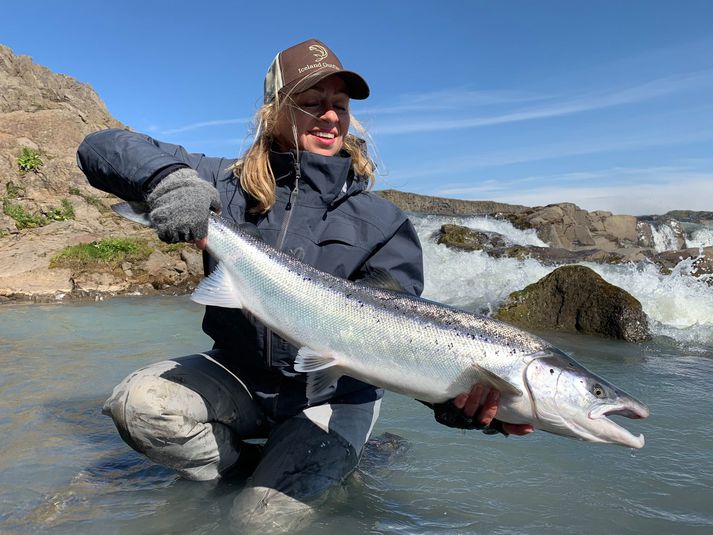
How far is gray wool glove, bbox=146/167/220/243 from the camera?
2961 millimetres

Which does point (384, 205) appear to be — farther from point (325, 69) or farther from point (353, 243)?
point (325, 69)

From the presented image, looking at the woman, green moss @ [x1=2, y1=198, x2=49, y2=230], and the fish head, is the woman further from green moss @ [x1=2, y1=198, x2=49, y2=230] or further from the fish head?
green moss @ [x1=2, y1=198, x2=49, y2=230]

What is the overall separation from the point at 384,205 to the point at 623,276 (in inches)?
470

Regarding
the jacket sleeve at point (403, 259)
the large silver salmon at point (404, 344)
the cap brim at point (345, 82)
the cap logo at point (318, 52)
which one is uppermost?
the cap logo at point (318, 52)

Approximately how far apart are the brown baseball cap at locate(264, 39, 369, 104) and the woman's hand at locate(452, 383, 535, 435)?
191 cm

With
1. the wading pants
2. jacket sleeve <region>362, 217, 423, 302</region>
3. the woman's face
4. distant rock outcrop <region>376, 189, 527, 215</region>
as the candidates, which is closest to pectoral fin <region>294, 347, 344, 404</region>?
the wading pants

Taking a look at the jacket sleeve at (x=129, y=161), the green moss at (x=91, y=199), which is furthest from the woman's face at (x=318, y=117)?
the green moss at (x=91, y=199)

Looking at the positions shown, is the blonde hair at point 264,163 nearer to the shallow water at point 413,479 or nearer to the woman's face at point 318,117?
the woman's face at point 318,117

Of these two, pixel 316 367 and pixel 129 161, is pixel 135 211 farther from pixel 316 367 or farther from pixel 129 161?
pixel 316 367

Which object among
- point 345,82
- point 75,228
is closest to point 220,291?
point 345,82

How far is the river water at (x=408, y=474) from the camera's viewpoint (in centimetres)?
313

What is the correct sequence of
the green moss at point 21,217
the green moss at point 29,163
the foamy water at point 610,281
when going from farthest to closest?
the green moss at point 29,163 < the green moss at point 21,217 < the foamy water at point 610,281

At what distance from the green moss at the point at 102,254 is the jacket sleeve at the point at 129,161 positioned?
33.8 feet

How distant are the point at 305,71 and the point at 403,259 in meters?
1.24
